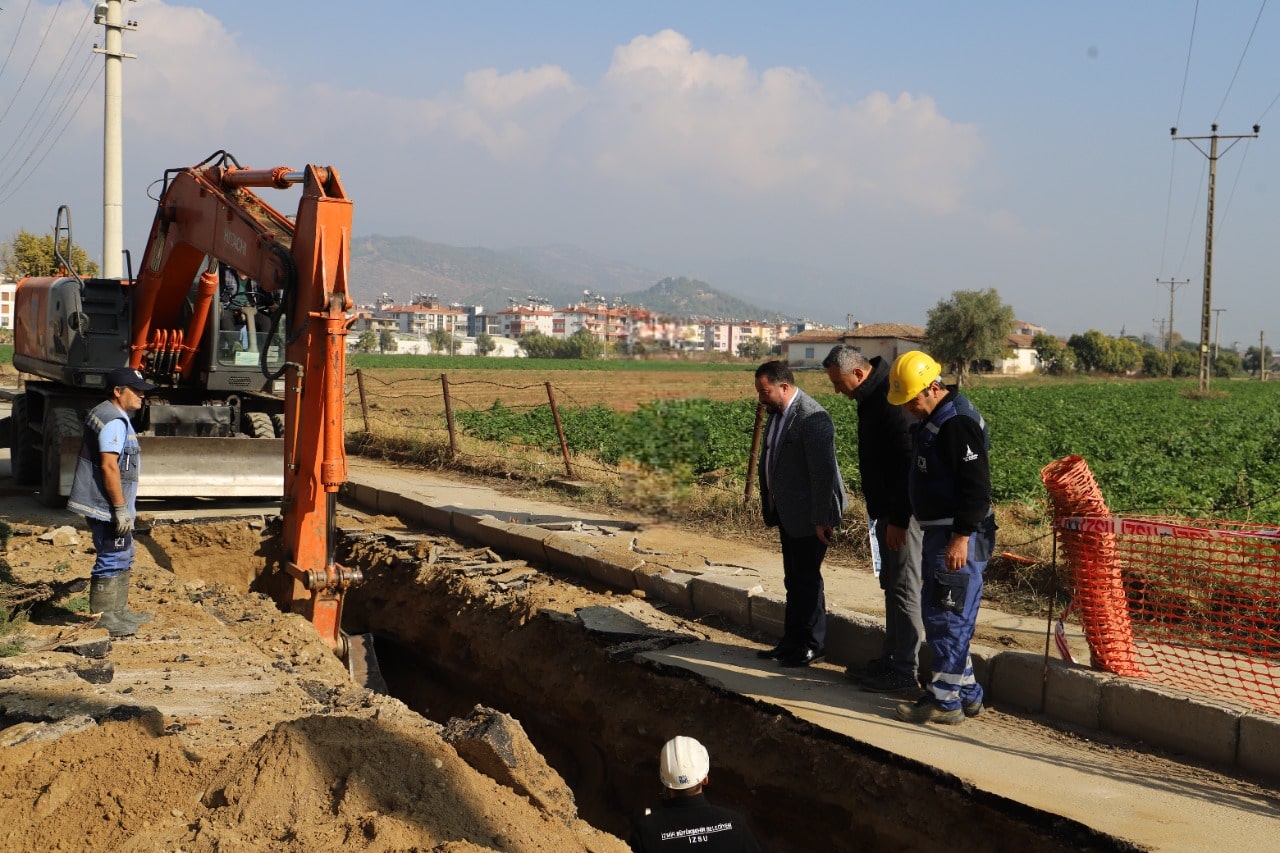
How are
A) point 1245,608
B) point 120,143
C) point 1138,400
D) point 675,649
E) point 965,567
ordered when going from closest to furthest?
1. point 965,567
2. point 1245,608
3. point 675,649
4. point 120,143
5. point 1138,400

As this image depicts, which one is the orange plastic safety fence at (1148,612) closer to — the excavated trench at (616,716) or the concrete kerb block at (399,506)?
the excavated trench at (616,716)


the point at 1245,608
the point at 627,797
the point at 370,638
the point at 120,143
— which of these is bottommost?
the point at 627,797

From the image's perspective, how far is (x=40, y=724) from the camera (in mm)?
4848

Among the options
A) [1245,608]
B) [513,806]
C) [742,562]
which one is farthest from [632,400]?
[742,562]

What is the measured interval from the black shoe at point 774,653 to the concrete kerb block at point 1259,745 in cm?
260

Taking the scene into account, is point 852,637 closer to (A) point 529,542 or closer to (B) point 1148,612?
(B) point 1148,612

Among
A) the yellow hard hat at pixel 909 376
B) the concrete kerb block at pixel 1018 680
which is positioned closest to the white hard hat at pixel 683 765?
the yellow hard hat at pixel 909 376

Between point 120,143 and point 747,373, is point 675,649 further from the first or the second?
point 120,143

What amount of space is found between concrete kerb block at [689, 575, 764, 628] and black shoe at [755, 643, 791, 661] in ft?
2.20

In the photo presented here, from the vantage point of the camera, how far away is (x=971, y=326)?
52.9ft

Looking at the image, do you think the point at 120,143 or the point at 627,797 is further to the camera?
the point at 120,143

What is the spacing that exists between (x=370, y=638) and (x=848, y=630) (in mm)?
3697

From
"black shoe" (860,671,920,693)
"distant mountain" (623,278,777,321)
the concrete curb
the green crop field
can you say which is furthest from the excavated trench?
"distant mountain" (623,278,777,321)

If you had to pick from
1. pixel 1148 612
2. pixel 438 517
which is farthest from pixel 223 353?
pixel 1148 612
